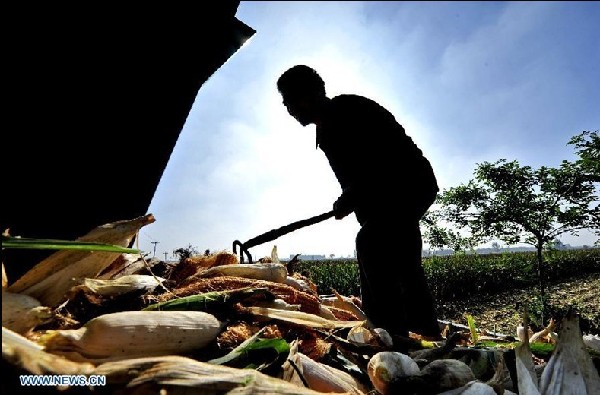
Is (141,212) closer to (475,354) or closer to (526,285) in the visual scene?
(475,354)

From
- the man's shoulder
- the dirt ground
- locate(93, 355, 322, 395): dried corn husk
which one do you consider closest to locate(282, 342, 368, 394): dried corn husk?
locate(93, 355, 322, 395): dried corn husk

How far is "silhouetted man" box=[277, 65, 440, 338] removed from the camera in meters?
2.18

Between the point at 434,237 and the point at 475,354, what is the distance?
15489 millimetres

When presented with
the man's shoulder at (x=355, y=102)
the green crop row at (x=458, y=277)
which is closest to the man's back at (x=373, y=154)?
the man's shoulder at (x=355, y=102)

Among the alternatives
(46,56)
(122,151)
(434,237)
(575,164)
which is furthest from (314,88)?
(434,237)

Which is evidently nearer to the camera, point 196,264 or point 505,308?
point 196,264

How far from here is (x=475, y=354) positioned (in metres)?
1.08

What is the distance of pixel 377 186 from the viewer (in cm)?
233

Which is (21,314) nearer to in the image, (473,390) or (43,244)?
(43,244)

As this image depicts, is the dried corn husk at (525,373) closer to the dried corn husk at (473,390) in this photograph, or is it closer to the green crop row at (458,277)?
the dried corn husk at (473,390)

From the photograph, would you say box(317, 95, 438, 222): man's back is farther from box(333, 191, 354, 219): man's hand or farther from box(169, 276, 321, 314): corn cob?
box(169, 276, 321, 314): corn cob

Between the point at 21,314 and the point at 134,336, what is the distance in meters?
0.25

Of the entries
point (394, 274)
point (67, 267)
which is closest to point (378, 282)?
point (394, 274)

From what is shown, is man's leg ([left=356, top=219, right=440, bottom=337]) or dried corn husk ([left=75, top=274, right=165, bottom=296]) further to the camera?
man's leg ([left=356, top=219, right=440, bottom=337])
